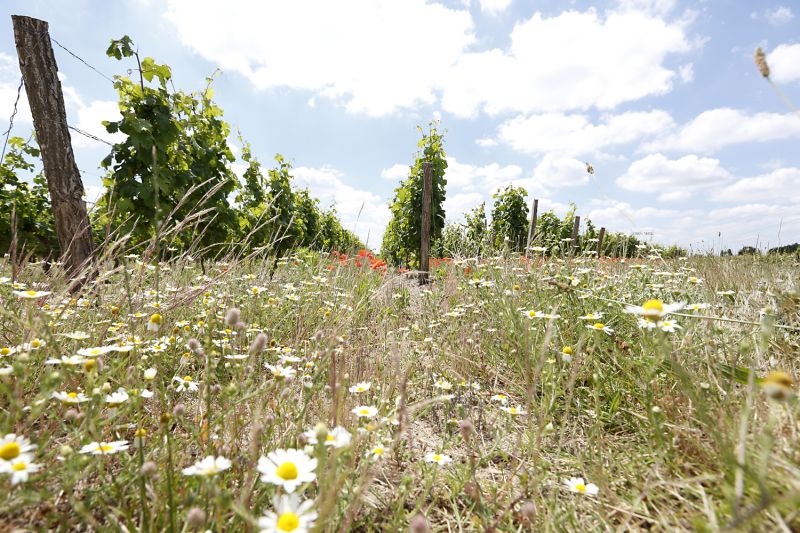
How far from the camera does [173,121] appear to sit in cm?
538

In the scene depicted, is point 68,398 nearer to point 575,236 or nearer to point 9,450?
point 9,450

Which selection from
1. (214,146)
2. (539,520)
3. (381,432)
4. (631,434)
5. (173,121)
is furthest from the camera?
(214,146)

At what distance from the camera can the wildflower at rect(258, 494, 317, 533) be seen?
73cm

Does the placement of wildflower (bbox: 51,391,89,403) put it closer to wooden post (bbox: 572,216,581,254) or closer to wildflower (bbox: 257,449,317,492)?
wildflower (bbox: 257,449,317,492)

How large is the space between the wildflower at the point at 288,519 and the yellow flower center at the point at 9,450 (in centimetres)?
61

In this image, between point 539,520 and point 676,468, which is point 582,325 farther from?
point 539,520

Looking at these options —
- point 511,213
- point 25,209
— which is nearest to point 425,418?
point 25,209

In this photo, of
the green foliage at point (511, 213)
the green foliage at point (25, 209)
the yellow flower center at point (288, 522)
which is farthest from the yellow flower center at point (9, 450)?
the green foliage at point (511, 213)

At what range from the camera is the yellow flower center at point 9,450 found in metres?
0.88

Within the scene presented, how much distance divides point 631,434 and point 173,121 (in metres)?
6.07

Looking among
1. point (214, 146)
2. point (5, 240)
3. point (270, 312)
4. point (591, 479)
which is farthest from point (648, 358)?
point (5, 240)

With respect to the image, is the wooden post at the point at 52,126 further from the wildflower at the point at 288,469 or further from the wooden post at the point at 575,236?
the wooden post at the point at 575,236

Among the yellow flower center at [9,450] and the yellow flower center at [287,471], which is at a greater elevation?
the yellow flower center at [287,471]

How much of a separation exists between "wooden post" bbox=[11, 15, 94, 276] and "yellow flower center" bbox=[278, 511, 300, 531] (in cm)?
414
